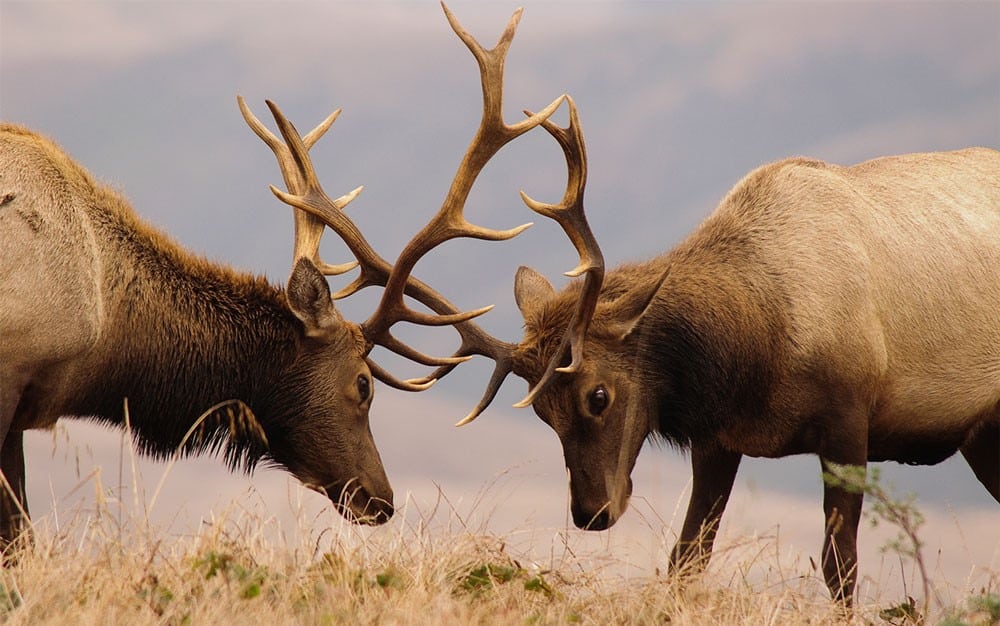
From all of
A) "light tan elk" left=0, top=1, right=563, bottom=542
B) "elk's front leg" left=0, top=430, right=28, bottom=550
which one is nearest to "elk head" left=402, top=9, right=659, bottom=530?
"light tan elk" left=0, top=1, right=563, bottom=542

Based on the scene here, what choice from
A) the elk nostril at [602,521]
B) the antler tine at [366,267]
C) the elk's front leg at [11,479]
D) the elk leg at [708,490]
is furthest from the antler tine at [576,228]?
the elk's front leg at [11,479]

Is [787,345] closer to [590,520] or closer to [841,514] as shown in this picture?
[841,514]

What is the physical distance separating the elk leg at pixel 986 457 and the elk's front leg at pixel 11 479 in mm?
5749

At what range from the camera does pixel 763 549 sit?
262 inches

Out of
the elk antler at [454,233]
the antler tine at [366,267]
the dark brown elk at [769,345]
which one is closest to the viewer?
the dark brown elk at [769,345]

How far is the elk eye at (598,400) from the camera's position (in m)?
7.13

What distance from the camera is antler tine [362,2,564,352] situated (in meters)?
7.44

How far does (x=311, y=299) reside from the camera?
23.6 ft

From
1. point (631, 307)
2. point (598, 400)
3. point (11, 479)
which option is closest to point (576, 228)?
point (631, 307)

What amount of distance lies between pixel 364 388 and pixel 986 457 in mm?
4233

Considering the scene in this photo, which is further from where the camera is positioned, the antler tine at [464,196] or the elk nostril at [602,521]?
the antler tine at [464,196]

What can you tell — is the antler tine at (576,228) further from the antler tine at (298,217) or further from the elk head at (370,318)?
the antler tine at (298,217)

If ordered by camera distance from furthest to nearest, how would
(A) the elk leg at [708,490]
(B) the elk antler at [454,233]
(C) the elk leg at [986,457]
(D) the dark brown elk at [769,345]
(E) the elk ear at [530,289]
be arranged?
(C) the elk leg at [986,457], (A) the elk leg at [708,490], (E) the elk ear at [530,289], (B) the elk antler at [454,233], (D) the dark brown elk at [769,345]

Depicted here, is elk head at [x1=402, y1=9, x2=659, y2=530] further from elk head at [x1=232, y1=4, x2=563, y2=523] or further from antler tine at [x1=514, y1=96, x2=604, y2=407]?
elk head at [x1=232, y1=4, x2=563, y2=523]
